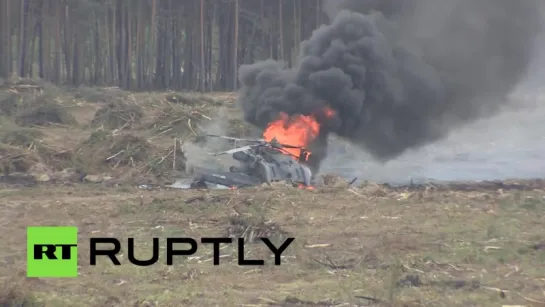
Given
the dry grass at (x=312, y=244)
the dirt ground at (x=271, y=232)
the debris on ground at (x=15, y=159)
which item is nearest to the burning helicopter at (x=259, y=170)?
the dirt ground at (x=271, y=232)

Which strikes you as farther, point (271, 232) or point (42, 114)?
point (42, 114)

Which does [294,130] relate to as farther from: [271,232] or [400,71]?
[271,232]

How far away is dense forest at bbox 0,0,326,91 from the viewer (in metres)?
45.3

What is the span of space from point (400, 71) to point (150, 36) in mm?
25649

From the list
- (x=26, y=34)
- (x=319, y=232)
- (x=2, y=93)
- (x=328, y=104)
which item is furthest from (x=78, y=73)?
(x=319, y=232)

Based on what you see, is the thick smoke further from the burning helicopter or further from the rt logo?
the rt logo

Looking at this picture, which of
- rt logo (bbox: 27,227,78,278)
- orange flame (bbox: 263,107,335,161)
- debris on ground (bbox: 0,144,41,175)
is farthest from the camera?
orange flame (bbox: 263,107,335,161)

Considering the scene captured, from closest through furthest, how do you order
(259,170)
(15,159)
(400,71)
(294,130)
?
(259,170), (15,159), (294,130), (400,71)

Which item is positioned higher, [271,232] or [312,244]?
[271,232]

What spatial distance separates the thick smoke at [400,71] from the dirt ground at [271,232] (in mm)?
3199

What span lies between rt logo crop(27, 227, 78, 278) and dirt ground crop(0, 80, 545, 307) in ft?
0.57

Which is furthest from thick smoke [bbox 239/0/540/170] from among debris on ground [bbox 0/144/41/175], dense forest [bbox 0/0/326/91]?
dense forest [bbox 0/0/326/91]

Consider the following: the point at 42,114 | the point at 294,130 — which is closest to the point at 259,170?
the point at 294,130

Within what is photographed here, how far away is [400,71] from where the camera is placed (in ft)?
80.1
